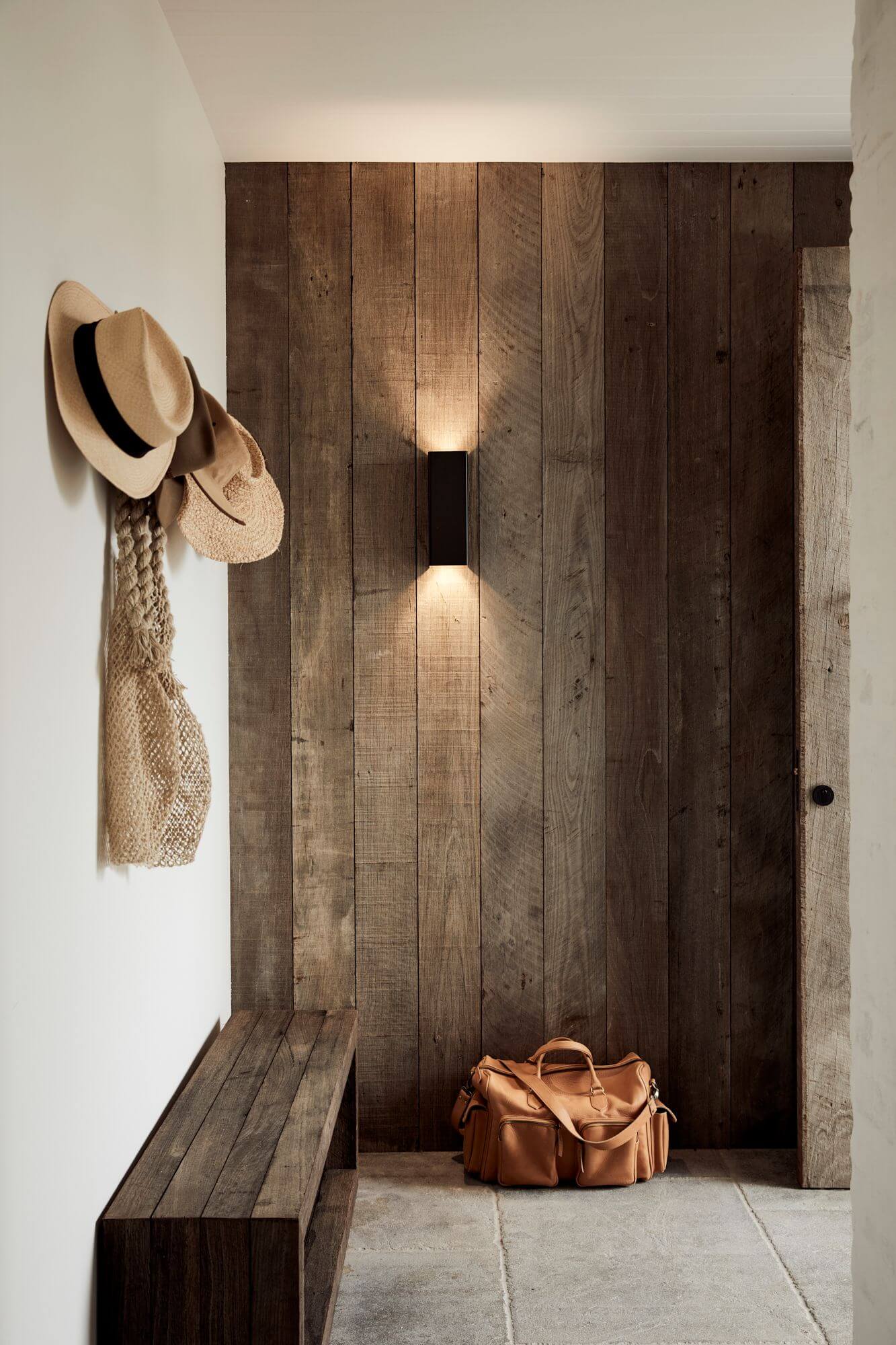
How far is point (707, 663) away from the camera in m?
2.90

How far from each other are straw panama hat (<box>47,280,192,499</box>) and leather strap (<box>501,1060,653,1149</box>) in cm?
177

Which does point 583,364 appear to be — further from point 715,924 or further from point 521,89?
point 715,924

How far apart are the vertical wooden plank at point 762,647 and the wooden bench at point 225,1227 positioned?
4.01 ft

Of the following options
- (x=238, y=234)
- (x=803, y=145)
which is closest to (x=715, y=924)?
(x=803, y=145)

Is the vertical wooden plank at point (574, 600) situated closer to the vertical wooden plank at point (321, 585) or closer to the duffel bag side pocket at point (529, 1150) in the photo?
the duffel bag side pocket at point (529, 1150)

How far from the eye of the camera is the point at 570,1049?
2.84 m

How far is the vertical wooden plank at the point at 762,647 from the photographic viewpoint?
2.90 m

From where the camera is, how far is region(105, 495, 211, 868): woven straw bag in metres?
1.74

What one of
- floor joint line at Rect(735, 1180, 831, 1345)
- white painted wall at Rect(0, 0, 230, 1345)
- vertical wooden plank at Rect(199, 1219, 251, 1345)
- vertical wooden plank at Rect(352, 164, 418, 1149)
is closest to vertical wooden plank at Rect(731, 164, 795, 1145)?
floor joint line at Rect(735, 1180, 831, 1345)

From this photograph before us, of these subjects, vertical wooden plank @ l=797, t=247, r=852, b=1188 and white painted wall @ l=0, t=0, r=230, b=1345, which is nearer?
white painted wall @ l=0, t=0, r=230, b=1345

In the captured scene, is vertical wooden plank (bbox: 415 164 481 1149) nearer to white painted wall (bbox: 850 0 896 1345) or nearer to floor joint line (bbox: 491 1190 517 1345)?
floor joint line (bbox: 491 1190 517 1345)

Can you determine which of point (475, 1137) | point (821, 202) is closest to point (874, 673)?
point (475, 1137)

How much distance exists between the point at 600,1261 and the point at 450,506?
176cm

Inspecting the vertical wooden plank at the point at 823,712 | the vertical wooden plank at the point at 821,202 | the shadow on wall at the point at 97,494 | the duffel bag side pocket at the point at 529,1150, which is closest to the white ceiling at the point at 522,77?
the vertical wooden plank at the point at 821,202
